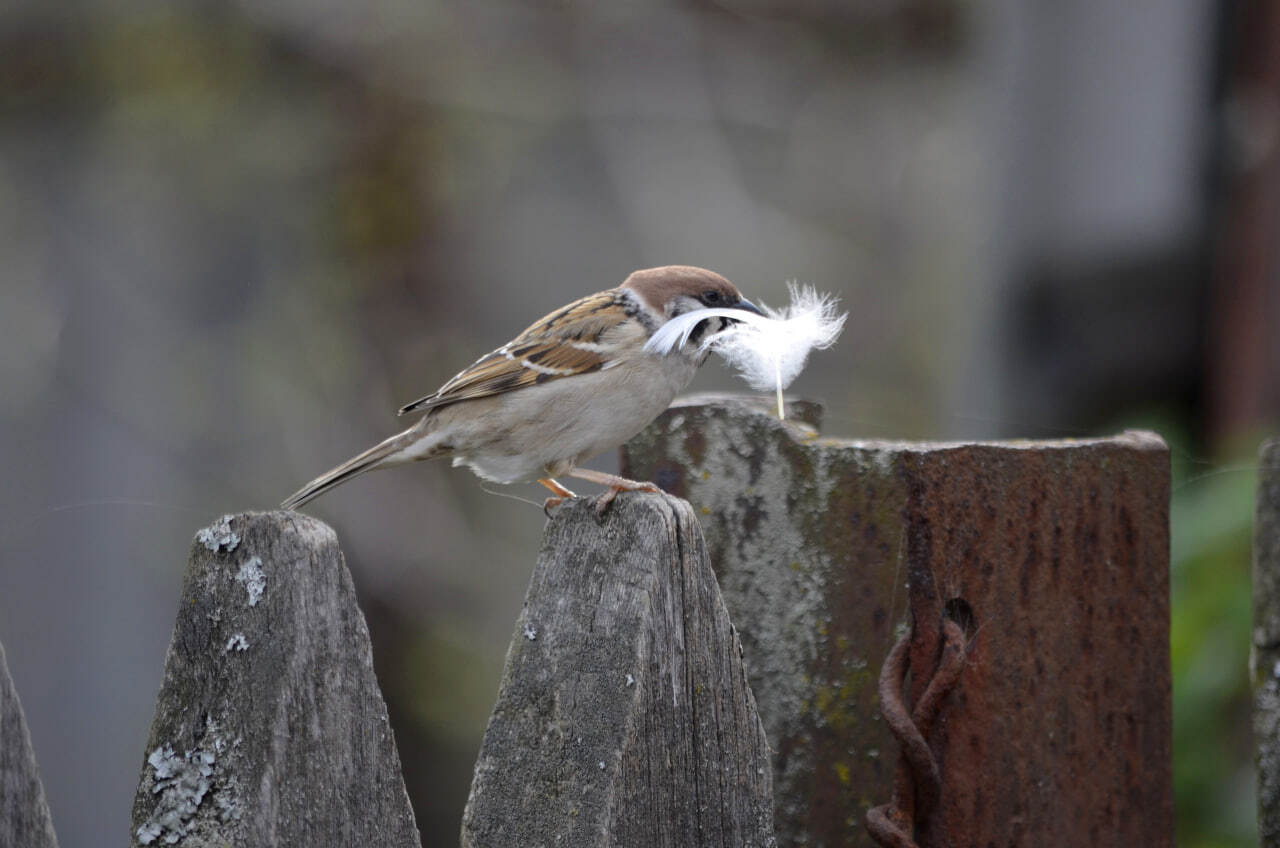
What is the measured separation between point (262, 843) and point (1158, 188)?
144 inches

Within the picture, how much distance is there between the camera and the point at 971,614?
5.14 feet

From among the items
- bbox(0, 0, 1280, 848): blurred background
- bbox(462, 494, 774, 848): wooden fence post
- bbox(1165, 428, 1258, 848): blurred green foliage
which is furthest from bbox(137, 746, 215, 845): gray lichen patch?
bbox(1165, 428, 1258, 848): blurred green foliage

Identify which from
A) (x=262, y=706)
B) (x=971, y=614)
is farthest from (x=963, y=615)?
(x=262, y=706)

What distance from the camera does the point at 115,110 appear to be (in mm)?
3611

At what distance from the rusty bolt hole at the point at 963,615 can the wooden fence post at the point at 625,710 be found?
0.29 meters

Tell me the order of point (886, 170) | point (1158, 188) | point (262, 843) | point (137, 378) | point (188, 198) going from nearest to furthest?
point (262, 843)
point (137, 378)
point (188, 198)
point (1158, 188)
point (886, 170)

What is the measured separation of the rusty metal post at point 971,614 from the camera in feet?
5.17

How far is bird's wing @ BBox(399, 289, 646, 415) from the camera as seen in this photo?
259cm

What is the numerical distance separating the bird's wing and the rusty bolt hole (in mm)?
1149

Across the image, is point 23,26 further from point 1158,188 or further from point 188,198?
point 1158,188

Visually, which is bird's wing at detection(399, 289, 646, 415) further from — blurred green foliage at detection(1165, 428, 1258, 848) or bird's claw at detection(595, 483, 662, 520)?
blurred green foliage at detection(1165, 428, 1258, 848)

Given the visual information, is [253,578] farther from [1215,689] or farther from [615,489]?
[1215,689]

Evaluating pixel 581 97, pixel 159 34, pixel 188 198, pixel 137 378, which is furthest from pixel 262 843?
pixel 581 97

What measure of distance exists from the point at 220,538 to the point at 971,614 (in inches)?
35.2
